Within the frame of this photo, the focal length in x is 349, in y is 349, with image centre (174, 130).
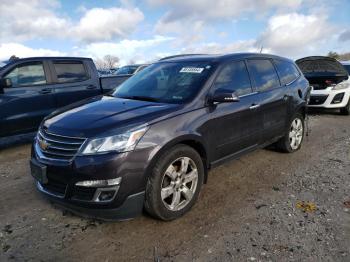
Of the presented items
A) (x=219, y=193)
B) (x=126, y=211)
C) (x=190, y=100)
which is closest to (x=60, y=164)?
(x=126, y=211)

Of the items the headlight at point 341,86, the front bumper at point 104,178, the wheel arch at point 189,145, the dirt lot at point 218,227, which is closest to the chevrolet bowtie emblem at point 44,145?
the front bumper at point 104,178

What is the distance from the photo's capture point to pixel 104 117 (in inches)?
136

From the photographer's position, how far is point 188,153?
363 centimetres

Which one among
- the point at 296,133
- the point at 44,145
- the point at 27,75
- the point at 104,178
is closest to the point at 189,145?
the point at 104,178

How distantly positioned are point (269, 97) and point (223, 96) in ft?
4.64

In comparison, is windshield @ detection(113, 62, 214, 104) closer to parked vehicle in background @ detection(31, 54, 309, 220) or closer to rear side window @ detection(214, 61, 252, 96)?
parked vehicle in background @ detection(31, 54, 309, 220)

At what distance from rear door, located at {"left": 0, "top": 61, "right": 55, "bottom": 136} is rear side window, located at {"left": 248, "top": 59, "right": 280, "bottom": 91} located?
416 centimetres

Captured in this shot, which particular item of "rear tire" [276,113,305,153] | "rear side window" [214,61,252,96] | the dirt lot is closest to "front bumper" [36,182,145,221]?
the dirt lot

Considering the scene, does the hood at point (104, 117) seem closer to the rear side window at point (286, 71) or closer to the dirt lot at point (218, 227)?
the dirt lot at point (218, 227)

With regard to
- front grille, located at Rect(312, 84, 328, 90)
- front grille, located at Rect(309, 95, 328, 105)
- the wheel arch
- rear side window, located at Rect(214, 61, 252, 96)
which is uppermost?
rear side window, located at Rect(214, 61, 252, 96)

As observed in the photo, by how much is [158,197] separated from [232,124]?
143 cm

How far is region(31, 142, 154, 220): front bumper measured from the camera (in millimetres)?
3074

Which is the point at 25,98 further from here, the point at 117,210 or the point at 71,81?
the point at 117,210

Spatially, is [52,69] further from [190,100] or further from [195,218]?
[195,218]
